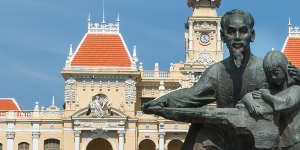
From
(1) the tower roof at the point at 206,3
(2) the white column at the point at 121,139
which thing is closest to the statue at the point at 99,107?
(2) the white column at the point at 121,139

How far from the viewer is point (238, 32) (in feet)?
15.4

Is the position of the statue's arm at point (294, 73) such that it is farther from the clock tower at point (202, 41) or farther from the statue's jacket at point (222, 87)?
the clock tower at point (202, 41)

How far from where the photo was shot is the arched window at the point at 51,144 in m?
50.9

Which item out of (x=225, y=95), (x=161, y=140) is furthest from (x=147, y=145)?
(x=225, y=95)

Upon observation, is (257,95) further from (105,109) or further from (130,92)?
(130,92)

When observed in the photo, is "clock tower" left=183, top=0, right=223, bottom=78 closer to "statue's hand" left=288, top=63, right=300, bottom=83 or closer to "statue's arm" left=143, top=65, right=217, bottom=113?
"statue's arm" left=143, top=65, right=217, bottom=113

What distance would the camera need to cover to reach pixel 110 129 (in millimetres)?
48594

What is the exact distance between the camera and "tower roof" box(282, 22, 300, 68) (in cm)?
5417

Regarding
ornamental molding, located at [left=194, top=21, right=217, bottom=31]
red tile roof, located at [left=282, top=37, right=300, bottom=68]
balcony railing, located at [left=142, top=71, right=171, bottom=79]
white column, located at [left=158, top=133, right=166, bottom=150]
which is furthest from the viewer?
balcony railing, located at [left=142, top=71, right=171, bottom=79]

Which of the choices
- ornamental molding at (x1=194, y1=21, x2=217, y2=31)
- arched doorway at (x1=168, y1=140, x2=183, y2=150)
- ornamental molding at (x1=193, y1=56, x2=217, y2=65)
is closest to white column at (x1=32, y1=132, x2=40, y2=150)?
arched doorway at (x1=168, y1=140, x2=183, y2=150)

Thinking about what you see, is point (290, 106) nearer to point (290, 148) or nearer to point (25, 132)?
point (290, 148)

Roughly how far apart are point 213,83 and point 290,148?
71 cm

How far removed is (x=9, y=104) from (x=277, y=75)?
2099 inches

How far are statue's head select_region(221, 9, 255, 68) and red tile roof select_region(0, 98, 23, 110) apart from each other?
5205 centimetres
